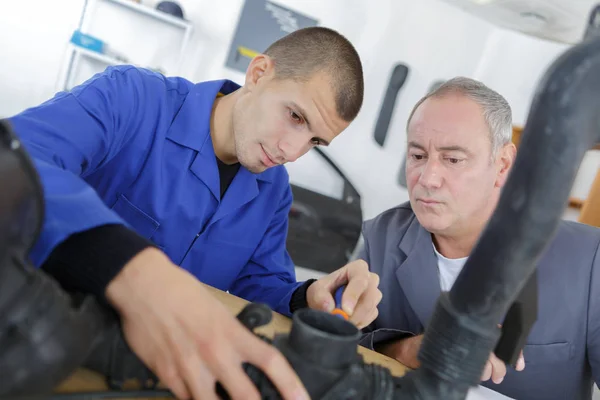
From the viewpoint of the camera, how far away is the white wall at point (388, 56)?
121 inches

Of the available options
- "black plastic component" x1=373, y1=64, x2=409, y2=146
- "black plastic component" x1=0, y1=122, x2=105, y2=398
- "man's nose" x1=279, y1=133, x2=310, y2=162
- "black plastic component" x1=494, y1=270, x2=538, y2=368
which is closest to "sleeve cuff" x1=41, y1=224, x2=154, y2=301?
"black plastic component" x1=0, y1=122, x2=105, y2=398

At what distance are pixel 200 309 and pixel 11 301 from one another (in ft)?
0.52

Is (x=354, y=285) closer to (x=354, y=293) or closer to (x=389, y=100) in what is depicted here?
(x=354, y=293)

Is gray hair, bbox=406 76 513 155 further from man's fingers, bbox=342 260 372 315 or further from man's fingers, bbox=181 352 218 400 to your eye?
man's fingers, bbox=181 352 218 400

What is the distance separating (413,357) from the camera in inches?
37.9

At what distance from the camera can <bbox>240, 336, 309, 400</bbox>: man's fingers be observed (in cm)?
43

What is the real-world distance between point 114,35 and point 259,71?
6.85 ft

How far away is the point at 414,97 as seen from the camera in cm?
360

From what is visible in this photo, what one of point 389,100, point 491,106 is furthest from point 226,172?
point 389,100

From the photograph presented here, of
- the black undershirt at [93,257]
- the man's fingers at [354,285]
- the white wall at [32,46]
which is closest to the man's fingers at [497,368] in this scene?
the man's fingers at [354,285]

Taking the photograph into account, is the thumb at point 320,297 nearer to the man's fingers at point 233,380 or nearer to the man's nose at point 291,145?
the man's nose at point 291,145

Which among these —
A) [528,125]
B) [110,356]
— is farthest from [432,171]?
[110,356]

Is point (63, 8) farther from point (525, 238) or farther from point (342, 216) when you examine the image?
point (525, 238)

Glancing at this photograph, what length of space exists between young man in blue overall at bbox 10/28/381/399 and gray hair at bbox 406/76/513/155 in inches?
13.1
